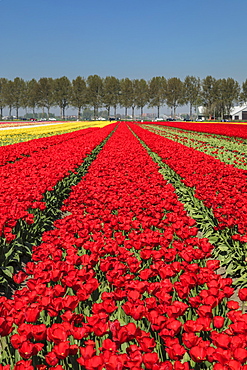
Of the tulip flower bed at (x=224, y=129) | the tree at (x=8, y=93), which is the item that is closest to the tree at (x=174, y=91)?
the tree at (x=8, y=93)

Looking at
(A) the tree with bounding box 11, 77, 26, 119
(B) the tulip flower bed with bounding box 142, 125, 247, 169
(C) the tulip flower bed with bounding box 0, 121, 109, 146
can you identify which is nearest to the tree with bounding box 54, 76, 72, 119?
(A) the tree with bounding box 11, 77, 26, 119

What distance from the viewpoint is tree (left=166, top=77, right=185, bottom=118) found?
4498 inches

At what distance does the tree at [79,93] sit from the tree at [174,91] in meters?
27.9

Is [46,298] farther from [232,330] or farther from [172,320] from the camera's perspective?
[232,330]

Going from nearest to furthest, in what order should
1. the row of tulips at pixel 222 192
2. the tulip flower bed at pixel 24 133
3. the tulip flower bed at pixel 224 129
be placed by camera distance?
the row of tulips at pixel 222 192 < the tulip flower bed at pixel 24 133 < the tulip flower bed at pixel 224 129

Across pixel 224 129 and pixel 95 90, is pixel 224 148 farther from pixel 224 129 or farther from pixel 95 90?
pixel 95 90

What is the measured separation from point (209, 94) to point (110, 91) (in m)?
32.3

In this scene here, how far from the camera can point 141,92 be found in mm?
116938

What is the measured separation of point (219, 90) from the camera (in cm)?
10862

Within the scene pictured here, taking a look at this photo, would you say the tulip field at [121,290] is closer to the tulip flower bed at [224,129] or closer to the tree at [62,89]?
the tulip flower bed at [224,129]

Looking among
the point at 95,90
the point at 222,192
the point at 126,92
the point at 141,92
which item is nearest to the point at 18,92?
the point at 95,90

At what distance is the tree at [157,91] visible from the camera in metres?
116

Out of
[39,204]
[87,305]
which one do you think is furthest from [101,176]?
[87,305]

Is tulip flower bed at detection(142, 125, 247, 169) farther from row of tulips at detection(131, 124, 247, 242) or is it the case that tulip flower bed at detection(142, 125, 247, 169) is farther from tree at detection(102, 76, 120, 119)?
tree at detection(102, 76, 120, 119)
